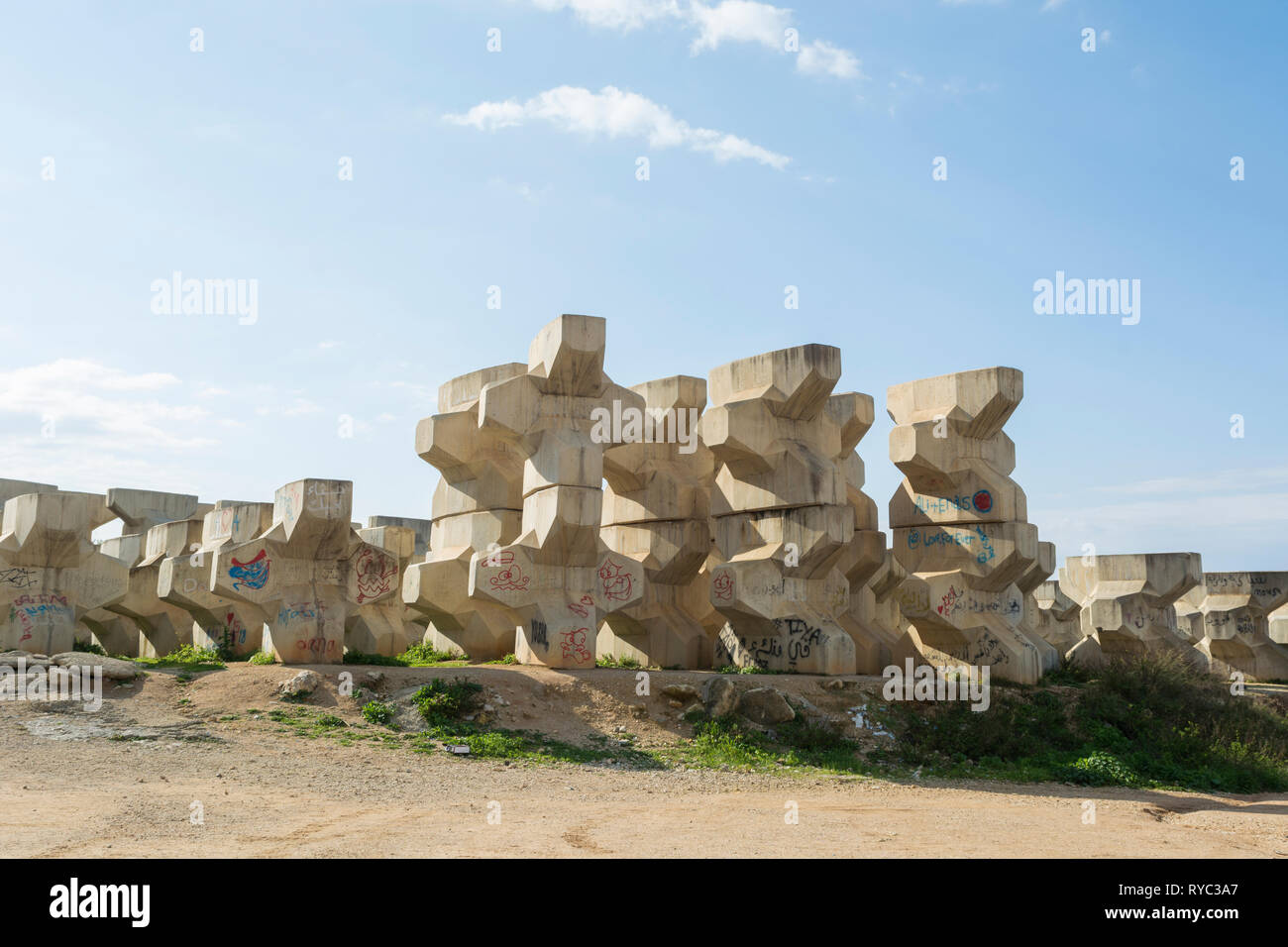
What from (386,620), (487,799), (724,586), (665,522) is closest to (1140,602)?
(724,586)

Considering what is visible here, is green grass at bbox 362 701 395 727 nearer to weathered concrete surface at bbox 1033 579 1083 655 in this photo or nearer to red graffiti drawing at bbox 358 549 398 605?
red graffiti drawing at bbox 358 549 398 605

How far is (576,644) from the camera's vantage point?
1689 cm

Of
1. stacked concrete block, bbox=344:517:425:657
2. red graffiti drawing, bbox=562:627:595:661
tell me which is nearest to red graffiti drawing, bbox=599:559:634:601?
red graffiti drawing, bbox=562:627:595:661

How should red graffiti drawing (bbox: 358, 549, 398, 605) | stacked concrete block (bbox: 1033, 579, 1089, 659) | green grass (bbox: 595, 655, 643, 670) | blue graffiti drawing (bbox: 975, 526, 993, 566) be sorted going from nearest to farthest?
1. red graffiti drawing (bbox: 358, 549, 398, 605)
2. blue graffiti drawing (bbox: 975, 526, 993, 566)
3. green grass (bbox: 595, 655, 643, 670)
4. stacked concrete block (bbox: 1033, 579, 1089, 659)

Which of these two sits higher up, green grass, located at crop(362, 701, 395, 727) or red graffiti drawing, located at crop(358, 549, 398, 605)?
red graffiti drawing, located at crop(358, 549, 398, 605)

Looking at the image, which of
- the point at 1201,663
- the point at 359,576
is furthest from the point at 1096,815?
the point at 1201,663

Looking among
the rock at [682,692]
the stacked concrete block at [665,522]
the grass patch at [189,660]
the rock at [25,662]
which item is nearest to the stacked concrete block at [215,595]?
the grass patch at [189,660]

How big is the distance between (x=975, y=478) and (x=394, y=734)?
11.1m

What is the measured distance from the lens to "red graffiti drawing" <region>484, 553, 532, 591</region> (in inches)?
657

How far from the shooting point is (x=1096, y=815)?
456 inches

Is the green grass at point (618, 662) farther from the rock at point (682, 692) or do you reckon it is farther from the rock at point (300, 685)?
the rock at point (300, 685)

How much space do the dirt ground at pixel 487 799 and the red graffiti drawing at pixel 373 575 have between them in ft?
6.99

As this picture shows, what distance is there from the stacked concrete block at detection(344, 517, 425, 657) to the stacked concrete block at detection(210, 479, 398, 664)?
8.84 ft
